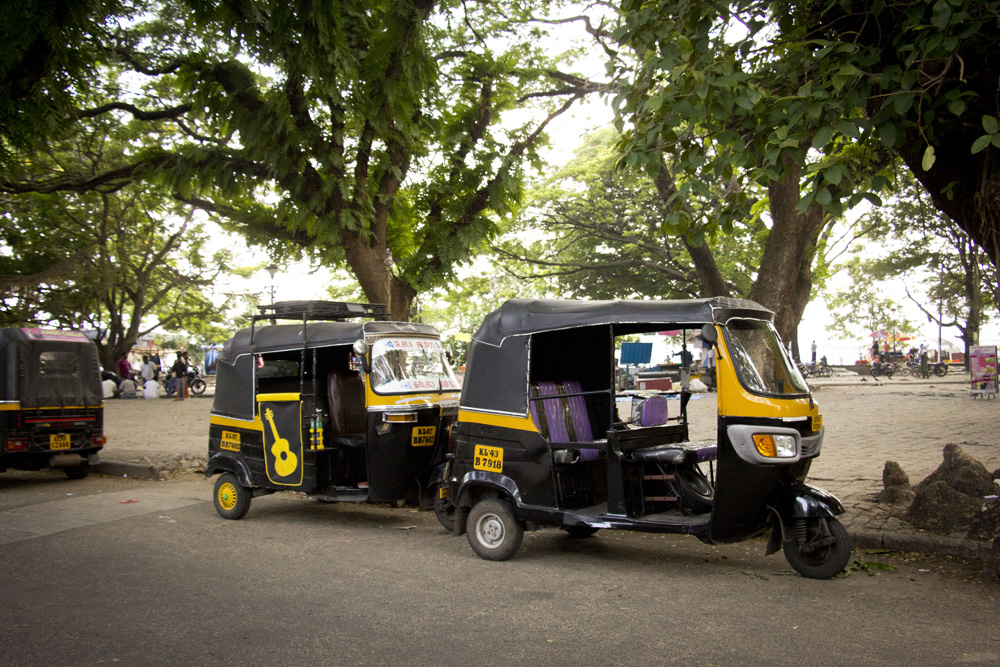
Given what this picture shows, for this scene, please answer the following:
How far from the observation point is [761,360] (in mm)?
5871

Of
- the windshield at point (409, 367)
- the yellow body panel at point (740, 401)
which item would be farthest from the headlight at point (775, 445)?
the windshield at point (409, 367)

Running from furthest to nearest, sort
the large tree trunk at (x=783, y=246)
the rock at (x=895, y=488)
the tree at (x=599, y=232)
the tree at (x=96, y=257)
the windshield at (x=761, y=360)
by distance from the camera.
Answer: the tree at (x=599, y=232)
the tree at (x=96, y=257)
the large tree trunk at (x=783, y=246)
the rock at (x=895, y=488)
the windshield at (x=761, y=360)

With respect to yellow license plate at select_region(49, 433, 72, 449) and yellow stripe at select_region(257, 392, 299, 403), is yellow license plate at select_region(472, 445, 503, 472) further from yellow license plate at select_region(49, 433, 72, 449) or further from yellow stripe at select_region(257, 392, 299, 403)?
yellow license plate at select_region(49, 433, 72, 449)

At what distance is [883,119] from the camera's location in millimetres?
5387

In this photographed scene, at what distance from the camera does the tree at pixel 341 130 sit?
30.2ft

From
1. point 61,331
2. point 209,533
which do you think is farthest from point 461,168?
point 61,331

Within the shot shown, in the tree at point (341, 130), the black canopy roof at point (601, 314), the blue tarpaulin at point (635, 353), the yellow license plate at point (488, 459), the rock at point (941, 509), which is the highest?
the tree at point (341, 130)

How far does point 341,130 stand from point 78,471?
7.18 metres

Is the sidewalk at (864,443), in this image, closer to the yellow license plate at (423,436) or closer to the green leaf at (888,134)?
the green leaf at (888,134)

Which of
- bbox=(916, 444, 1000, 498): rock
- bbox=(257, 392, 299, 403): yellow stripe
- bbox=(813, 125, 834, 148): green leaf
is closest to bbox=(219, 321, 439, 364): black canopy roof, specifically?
bbox=(257, 392, 299, 403): yellow stripe

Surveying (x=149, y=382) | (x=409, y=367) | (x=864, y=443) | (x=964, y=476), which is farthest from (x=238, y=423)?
(x=149, y=382)

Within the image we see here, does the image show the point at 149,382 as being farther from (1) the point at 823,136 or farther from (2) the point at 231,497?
(1) the point at 823,136

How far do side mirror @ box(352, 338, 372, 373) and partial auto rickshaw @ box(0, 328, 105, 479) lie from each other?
6.30 metres

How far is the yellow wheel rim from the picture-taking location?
8727 mm
